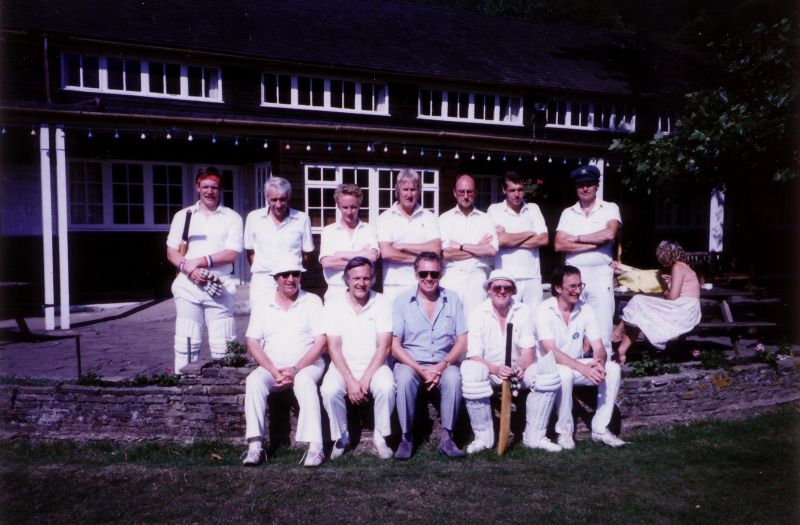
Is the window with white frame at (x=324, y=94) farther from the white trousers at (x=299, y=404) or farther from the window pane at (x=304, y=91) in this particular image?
the white trousers at (x=299, y=404)

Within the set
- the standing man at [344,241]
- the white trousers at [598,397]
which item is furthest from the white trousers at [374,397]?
the white trousers at [598,397]

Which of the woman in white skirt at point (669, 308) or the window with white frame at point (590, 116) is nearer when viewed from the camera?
the woman in white skirt at point (669, 308)

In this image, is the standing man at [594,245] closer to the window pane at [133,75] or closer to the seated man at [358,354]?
the seated man at [358,354]

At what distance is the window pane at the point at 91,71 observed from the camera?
1182cm

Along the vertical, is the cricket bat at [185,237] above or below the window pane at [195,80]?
below

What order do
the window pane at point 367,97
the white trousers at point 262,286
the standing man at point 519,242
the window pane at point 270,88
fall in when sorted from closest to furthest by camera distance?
the white trousers at point 262,286 < the standing man at point 519,242 < the window pane at point 270,88 < the window pane at point 367,97

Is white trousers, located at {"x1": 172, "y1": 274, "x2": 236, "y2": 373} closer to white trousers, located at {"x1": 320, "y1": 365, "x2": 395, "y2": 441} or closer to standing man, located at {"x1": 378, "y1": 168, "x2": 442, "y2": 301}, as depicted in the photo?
white trousers, located at {"x1": 320, "y1": 365, "x2": 395, "y2": 441}

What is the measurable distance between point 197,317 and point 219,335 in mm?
229

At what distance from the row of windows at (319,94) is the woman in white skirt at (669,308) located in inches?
349

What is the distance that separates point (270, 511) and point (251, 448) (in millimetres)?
867

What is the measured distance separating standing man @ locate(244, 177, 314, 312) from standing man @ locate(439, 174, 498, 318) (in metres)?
1.28

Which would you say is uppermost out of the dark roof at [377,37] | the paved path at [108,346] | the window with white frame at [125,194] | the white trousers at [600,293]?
the dark roof at [377,37]

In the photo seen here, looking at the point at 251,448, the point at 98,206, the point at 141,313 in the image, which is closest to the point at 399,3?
the point at 98,206

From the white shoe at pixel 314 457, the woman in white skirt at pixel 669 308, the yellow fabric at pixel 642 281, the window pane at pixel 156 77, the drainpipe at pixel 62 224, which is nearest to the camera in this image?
the white shoe at pixel 314 457
